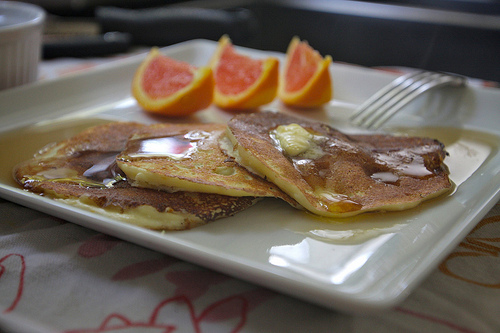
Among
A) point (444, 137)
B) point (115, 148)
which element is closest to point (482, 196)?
point (444, 137)

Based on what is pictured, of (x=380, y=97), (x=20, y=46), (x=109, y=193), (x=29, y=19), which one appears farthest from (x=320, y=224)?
(x=29, y=19)

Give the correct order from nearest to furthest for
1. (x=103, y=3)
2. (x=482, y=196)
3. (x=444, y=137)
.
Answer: (x=482, y=196) → (x=444, y=137) → (x=103, y=3)

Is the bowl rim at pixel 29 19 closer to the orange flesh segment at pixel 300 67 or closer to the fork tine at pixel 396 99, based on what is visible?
the orange flesh segment at pixel 300 67

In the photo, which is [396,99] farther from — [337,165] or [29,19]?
[29,19]

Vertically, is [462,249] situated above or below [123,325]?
above

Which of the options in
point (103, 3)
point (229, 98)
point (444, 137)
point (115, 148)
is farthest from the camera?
point (103, 3)

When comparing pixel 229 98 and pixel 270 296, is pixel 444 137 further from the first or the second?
pixel 270 296

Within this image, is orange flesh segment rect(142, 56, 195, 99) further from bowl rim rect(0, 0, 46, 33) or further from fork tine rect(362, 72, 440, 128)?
fork tine rect(362, 72, 440, 128)
